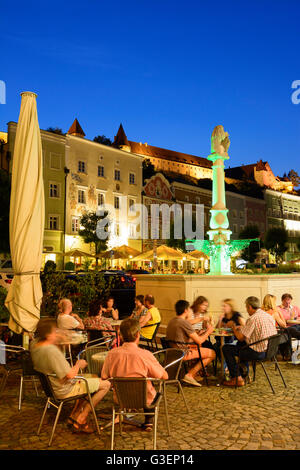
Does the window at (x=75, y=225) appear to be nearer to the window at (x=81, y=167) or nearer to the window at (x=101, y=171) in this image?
the window at (x=81, y=167)

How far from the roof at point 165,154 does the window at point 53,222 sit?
1588 inches

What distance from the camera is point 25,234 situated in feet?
20.5

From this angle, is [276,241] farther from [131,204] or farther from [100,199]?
[100,199]

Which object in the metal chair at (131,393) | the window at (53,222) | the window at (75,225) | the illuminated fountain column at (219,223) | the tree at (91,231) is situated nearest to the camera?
the metal chair at (131,393)

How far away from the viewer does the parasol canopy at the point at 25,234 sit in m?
6.21

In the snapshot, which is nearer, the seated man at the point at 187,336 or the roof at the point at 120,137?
the seated man at the point at 187,336

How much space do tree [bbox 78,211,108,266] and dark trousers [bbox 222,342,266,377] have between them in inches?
1162

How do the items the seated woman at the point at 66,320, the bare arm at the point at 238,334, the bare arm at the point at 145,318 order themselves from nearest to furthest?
the bare arm at the point at 238,334, the seated woman at the point at 66,320, the bare arm at the point at 145,318

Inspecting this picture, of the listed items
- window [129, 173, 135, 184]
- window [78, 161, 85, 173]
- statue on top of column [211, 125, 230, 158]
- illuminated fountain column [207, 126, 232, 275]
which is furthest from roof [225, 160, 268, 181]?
illuminated fountain column [207, 126, 232, 275]

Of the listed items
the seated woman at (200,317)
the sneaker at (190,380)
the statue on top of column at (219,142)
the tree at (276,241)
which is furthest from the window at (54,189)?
the tree at (276,241)

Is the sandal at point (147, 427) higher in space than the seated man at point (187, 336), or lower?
lower

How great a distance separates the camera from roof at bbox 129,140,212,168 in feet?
244

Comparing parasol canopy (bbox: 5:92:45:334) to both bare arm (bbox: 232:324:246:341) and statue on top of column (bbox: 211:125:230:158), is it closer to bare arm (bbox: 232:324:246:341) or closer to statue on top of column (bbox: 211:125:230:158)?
bare arm (bbox: 232:324:246:341)
